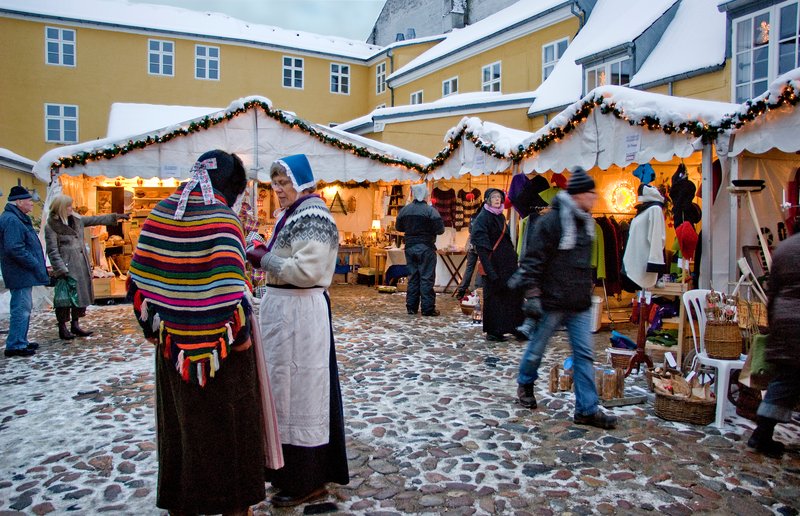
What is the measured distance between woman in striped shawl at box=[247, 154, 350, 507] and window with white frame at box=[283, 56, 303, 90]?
1017 inches

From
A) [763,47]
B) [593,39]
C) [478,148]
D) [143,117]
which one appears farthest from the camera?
[143,117]

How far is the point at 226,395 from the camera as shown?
106 inches

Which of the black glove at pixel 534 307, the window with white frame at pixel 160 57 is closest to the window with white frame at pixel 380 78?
the window with white frame at pixel 160 57

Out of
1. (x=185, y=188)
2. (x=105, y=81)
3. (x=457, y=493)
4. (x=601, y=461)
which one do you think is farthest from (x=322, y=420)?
(x=105, y=81)

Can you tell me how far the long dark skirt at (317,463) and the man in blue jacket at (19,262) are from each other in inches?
201

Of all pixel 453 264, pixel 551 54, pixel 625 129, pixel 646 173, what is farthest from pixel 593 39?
pixel 625 129

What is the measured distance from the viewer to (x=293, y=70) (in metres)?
27.7

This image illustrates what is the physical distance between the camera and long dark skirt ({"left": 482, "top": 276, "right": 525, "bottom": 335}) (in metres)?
7.85

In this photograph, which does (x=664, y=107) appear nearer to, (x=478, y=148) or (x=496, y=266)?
(x=496, y=266)

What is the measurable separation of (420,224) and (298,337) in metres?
7.11

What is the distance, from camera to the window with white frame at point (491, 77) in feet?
65.3

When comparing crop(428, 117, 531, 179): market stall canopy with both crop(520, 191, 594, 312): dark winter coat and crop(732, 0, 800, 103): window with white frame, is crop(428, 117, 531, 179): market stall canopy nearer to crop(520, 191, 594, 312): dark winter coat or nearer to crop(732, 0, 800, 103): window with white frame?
crop(732, 0, 800, 103): window with white frame

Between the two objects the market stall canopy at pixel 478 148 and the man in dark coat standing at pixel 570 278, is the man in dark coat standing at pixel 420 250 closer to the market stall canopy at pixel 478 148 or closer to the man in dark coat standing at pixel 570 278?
the market stall canopy at pixel 478 148

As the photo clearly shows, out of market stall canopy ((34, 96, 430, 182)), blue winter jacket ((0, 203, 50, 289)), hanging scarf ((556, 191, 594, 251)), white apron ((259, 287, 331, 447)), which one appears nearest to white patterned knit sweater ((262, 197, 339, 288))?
white apron ((259, 287, 331, 447))
